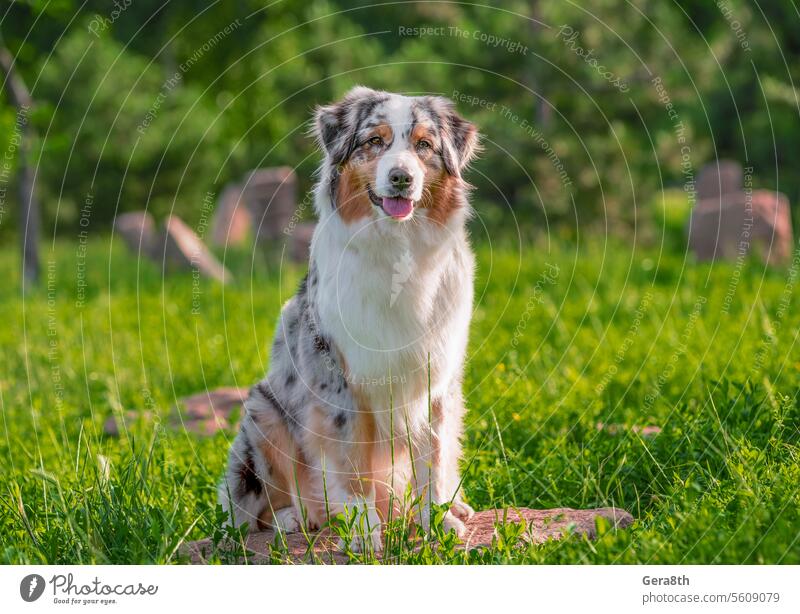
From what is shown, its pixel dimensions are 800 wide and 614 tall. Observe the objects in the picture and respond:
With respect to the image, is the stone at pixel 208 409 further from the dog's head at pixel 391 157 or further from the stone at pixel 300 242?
the stone at pixel 300 242

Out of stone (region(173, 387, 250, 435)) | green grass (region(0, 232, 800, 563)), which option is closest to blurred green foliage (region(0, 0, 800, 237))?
green grass (region(0, 232, 800, 563))

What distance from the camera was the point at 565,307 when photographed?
941 centimetres

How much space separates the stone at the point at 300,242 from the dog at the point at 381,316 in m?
8.08

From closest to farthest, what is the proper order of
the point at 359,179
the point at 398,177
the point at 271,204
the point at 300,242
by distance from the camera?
1. the point at 398,177
2. the point at 359,179
3. the point at 300,242
4. the point at 271,204

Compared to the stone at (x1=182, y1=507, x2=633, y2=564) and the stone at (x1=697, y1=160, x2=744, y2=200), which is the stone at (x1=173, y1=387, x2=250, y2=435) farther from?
the stone at (x1=697, y1=160, x2=744, y2=200)

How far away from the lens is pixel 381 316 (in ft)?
13.9

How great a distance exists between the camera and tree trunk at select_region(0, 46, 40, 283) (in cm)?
1212

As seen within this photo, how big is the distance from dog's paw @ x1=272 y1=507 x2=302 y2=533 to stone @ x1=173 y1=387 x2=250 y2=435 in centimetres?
181

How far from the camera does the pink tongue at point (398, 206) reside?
4.05 m

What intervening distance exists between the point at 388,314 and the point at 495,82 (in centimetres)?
903

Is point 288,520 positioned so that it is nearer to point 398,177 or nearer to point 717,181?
point 398,177

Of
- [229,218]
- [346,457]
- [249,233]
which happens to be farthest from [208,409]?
[229,218]

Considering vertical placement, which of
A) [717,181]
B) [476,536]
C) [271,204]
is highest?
[717,181]

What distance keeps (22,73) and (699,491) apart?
13.1 meters
